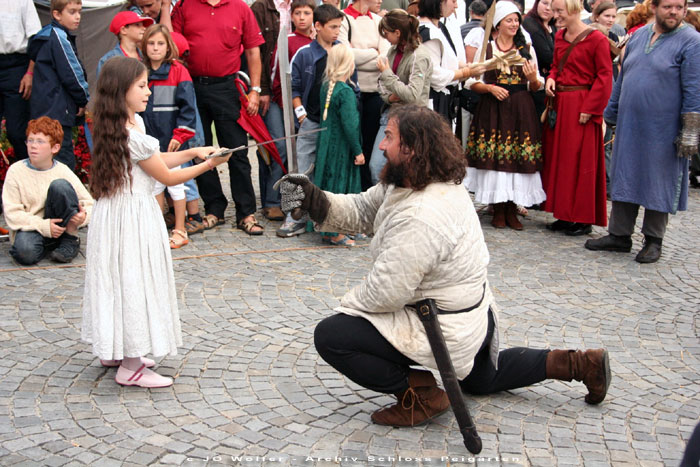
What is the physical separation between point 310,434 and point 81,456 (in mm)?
1012

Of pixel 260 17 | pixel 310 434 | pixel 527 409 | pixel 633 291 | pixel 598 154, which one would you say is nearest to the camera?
pixel 310 434

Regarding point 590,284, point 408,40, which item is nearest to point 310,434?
point 590,284

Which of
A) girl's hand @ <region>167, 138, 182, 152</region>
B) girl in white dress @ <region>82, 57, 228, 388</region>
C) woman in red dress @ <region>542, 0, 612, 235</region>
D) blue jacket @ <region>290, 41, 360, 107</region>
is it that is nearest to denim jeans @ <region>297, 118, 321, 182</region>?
blue jacket @ <region>290, 41, 360, 107</region>

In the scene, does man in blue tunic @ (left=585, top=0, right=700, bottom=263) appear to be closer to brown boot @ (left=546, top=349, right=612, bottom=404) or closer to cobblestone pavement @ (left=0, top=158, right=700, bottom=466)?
cobblestone pavement @ (left=0, top=158, right=700, bottom=466)

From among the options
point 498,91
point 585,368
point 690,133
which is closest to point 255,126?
point 498,91

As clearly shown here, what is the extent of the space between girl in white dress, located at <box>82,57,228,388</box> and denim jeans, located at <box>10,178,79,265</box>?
95.4 inches

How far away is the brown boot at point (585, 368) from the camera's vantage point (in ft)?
12.6

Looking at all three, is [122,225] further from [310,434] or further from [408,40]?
[408,40]

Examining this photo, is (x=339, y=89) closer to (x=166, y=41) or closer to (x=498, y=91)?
(x=166, y=41)

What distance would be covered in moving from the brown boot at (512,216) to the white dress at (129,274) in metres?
4.59

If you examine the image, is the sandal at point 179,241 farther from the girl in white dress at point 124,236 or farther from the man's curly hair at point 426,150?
the man's curly hair at point 426,150

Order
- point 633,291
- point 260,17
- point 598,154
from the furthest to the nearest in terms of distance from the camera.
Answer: point 260,17 → point 598,154 → point 633,291

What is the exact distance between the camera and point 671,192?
22.0 ft

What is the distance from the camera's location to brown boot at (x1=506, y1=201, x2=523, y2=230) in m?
7.89
